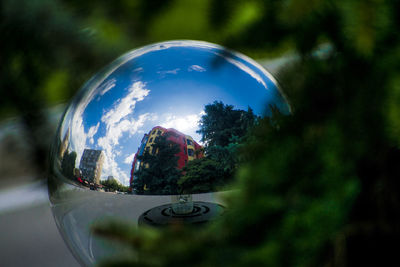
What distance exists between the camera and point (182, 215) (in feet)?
1.28

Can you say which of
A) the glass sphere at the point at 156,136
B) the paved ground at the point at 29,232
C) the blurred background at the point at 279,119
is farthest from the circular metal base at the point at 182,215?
the paved ground at the point at 29,232

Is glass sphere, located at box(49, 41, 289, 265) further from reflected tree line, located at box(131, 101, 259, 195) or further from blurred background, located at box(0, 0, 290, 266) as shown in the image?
blurred background, located at box(0, 0, 290, 266)

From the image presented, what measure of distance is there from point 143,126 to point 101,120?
0.20 ft

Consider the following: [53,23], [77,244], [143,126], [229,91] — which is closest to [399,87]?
[229,91]

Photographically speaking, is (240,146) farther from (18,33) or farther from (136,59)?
(18,33)

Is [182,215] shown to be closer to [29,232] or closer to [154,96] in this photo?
[154,96]

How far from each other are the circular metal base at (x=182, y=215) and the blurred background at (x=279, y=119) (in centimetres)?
10

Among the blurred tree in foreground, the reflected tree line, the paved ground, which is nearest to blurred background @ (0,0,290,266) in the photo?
the paved ground

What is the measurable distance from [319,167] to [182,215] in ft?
0.60

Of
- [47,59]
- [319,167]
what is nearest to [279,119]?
[319,167]

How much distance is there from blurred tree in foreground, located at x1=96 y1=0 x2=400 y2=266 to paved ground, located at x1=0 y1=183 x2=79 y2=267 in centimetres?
48

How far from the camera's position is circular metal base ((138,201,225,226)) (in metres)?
0.38

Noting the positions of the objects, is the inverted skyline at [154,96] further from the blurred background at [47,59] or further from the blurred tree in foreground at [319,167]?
the blurred background at [47,59]

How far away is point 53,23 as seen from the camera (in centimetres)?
66
